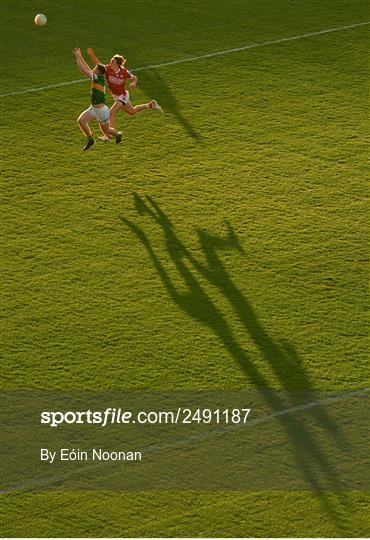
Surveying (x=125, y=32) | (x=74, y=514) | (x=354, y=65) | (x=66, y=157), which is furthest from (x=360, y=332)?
(x=125, y=32)

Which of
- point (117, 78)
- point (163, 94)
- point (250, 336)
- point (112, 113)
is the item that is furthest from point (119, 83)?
point (250, 336)

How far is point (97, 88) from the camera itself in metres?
21.9

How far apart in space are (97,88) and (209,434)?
7.72 m

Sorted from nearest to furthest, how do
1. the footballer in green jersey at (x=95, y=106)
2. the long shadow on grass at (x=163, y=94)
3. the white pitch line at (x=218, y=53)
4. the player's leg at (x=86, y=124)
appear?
1. the footballer in green jersey at (x=95, y=106)
2. the player's leg at (x=86, y=124)
3. the long shadow on grass at (x=163, y=94)
4. the white pitch line at (x=218, y=53)

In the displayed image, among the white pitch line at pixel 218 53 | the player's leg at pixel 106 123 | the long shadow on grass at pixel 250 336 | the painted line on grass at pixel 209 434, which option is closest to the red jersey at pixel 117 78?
the player's leg at pixel 106 123

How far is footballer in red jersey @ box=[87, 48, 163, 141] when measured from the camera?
22.4m

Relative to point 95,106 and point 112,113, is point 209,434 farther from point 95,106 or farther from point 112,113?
point 112,113

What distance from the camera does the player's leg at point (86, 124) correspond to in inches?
881

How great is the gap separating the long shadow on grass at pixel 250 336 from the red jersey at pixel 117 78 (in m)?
2.07

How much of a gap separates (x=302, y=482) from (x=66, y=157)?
1005 centimetres

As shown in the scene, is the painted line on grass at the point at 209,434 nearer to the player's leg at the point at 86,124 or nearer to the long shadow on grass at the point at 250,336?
the long shadow on grass at the point at 250,336

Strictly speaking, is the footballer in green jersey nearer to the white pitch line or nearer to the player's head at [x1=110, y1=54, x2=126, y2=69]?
the player's head at [x1=110, y1=54, x2=126, y2=69]

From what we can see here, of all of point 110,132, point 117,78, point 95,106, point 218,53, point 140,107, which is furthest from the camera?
point 218,53

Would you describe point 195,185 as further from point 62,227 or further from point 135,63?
point 135,63
